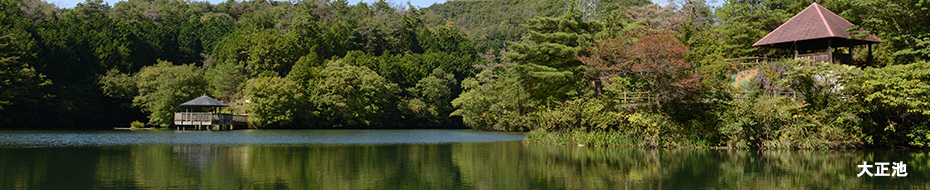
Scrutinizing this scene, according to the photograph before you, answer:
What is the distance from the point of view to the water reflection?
1258 cm

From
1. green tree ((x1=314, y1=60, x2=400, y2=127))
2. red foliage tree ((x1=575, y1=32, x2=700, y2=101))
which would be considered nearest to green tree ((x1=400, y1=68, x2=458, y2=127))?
green tree ((x1=314, y1=60, x2=400, y2=127))

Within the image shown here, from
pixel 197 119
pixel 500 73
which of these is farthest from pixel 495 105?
pixel 197 119

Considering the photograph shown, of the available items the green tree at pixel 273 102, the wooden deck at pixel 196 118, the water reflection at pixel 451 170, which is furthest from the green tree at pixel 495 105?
the water reflection at pixel 451 170

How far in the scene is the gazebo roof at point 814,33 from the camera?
89.2 feet

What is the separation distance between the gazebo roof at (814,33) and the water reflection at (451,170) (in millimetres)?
7091

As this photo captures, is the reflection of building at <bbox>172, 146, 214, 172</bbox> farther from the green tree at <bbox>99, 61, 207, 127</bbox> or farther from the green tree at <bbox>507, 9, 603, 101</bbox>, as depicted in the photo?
the green tree at <bbox>99, 61, 207, 127</bbox>

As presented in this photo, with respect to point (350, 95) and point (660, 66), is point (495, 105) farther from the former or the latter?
point (660, 66)

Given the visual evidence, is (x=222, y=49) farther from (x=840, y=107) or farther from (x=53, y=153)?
(x=840, y=107)

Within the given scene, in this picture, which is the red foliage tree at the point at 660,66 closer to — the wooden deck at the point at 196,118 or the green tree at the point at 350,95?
the wooden deck at the point at 196,118

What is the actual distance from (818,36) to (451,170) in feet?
61.7

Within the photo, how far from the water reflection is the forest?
2.31 m

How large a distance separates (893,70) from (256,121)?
1792 inches

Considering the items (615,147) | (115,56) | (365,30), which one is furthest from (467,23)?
(615,147)

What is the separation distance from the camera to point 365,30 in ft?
269
